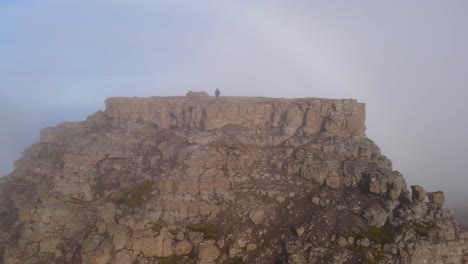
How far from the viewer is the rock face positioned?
5194cm

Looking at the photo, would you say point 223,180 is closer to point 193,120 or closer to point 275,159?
point 275,159

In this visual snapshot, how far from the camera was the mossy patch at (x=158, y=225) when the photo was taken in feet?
179

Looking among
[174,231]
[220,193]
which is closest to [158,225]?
[174,231]

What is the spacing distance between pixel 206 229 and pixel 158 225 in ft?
19.2

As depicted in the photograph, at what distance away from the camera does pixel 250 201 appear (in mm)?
56344

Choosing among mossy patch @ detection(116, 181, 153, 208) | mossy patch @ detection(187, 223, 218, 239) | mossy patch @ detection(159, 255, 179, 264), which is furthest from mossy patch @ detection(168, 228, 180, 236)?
mossy patch @ detection(116, 181, 153, 208)

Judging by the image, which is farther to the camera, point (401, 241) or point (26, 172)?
point (26, 172)

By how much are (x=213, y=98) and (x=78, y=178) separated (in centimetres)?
2340

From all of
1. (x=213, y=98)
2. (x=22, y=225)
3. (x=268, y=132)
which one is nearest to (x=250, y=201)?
(x=268, y=132)

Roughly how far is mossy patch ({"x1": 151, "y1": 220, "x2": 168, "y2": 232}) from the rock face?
24 cm

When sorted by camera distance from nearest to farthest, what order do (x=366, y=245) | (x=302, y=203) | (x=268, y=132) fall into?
(x=366, y=245)
(x=302, y=203)
(x=268, y=132)

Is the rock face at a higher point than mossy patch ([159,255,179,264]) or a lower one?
higher

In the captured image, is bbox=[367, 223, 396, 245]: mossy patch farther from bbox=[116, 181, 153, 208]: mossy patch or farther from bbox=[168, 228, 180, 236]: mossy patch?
bbox=[116, 181, 153, 208]: mossy patch

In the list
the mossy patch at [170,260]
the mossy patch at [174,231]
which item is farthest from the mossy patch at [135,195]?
the mossy patch at [170,260]
